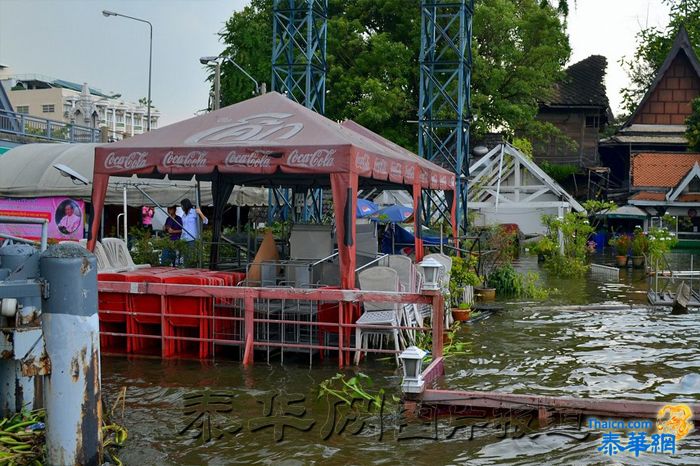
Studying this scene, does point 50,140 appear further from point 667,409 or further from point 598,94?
point 598,94

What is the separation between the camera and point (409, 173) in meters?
15.4

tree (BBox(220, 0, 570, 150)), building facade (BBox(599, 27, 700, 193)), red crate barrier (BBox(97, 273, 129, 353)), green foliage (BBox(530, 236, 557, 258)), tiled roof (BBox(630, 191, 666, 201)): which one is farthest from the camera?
building facade (BBox(599, 27, 700, 193))

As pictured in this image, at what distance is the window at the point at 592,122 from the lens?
166ft

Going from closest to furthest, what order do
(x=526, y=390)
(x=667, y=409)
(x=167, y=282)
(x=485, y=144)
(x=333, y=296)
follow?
(x=667, y=409)
(x=526, y=390)
(x=333, y=296)
(x=167, y=282)
(x=485, y=144)

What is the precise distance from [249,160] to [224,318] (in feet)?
8.27

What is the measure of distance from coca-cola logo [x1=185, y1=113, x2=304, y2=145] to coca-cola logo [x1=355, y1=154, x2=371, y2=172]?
1167 millimetres

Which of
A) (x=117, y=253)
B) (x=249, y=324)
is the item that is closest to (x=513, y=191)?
(x=117, y=253)

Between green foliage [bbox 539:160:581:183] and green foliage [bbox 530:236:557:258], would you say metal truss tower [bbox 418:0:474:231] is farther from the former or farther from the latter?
green foliage [bbox 539:160:581:183]

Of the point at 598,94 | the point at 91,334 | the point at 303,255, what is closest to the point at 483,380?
the point at 303,255

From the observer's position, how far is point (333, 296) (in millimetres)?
11359

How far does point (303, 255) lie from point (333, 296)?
3239mm

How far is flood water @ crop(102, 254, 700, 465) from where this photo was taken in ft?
26.6

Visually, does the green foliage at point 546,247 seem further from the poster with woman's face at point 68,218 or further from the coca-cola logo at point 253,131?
the coca-cola logo at point 253,131

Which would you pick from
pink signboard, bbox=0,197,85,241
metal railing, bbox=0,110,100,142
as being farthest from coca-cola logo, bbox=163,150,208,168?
metal railing, bbox=0,110,100,142
